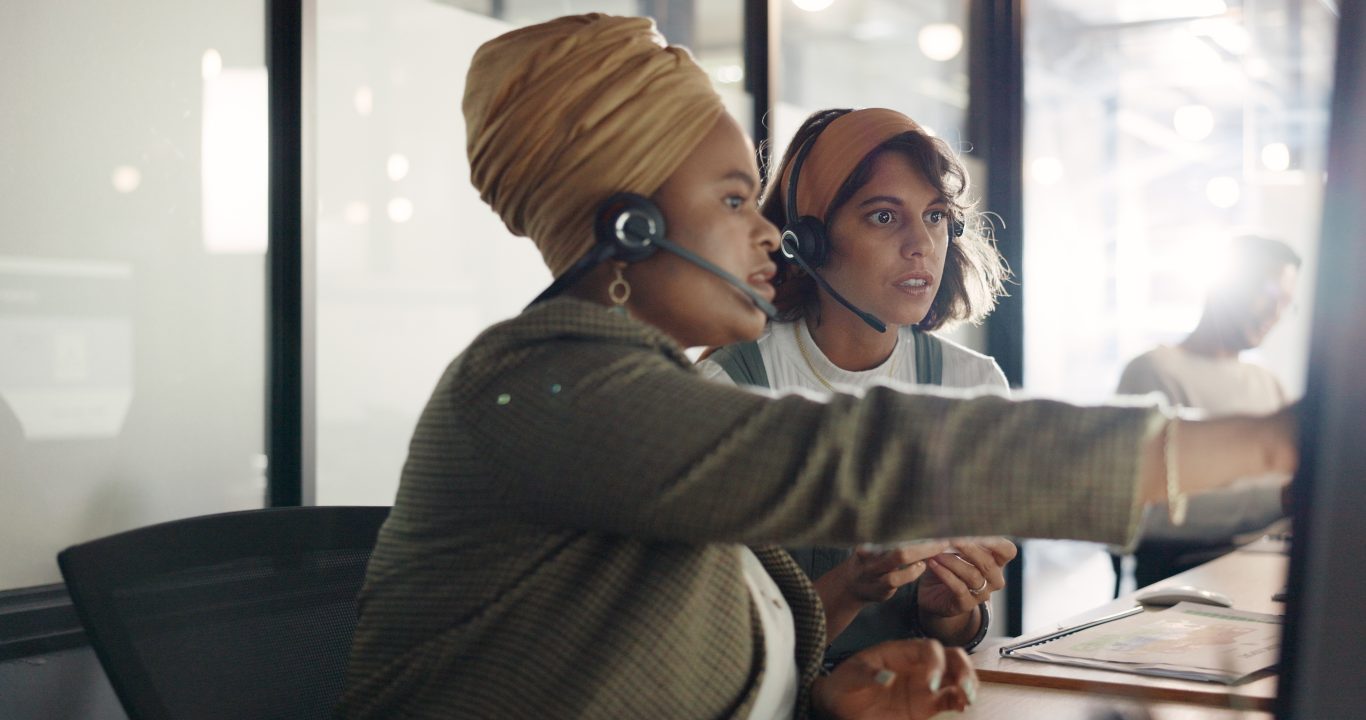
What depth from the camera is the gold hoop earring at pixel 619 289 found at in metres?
0.92

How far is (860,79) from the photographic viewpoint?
368cm

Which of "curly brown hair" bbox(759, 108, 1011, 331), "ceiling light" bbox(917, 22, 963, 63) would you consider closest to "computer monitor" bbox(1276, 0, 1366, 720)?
"curly brown hair" bbox(759, 108, 1011, 331)

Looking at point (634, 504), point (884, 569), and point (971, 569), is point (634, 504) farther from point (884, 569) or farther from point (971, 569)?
point (971, 569)

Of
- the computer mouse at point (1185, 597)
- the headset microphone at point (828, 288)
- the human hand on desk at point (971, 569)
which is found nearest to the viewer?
the human hand on desk at point (971, 569)

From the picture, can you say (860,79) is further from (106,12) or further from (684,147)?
(684,147)

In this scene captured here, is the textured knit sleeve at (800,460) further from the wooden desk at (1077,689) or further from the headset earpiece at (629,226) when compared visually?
the wooden desk at (1077,689)

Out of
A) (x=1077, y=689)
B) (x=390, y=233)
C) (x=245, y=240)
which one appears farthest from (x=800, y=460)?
(x=390, y=233)

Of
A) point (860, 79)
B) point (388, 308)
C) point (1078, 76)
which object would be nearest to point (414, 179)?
point (388, 308)

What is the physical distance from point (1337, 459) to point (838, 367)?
4.81ft

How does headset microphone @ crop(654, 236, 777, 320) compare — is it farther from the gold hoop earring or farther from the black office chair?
the black office chair

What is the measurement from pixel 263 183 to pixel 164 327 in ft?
0.97

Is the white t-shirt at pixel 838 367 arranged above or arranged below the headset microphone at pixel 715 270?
below

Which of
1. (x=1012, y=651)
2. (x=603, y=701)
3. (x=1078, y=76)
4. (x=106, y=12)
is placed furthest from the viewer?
(x=1078, y=76)

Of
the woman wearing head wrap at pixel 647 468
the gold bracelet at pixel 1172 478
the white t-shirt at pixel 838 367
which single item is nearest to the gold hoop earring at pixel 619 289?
the woman wearing head wrap at pixel 647 468
